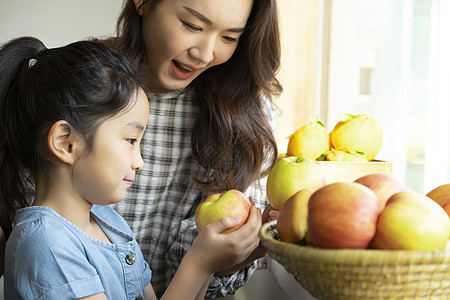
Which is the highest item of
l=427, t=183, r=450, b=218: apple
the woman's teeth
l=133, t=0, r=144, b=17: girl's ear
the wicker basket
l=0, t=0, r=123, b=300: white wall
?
l=0, t=0, r=123, b=300: white wall

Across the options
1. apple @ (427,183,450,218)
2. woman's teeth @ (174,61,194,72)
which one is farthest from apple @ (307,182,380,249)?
woman's teeth @ (174,61,194,72)

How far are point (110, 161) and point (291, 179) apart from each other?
0.35 m

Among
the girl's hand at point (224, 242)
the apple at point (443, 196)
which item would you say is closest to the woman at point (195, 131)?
the girl's hand at point (224, 242)

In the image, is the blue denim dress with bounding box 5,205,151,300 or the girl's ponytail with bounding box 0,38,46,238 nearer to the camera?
the blue denim dress with bounding box 5,205,151,300

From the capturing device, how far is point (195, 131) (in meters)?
1.47

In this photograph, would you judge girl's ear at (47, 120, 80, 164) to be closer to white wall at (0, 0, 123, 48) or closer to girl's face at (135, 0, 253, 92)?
girl's face at (135, 0, 253, 92)

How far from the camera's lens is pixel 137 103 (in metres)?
1.03

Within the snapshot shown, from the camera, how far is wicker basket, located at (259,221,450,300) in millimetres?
492

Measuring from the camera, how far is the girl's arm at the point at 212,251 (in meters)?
0.94

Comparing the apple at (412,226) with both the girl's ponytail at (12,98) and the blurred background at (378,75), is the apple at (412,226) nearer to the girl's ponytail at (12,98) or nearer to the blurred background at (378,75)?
the girl's ponytail at (12,98)

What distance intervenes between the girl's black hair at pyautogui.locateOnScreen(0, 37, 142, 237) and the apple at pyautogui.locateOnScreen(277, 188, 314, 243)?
0.47m

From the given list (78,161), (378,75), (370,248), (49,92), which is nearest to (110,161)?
(78,161)

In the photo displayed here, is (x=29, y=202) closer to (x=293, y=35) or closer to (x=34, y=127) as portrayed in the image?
(x=34, y=127)

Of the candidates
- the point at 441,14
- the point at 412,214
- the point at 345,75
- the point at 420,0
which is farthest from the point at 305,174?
the point at 345,75
